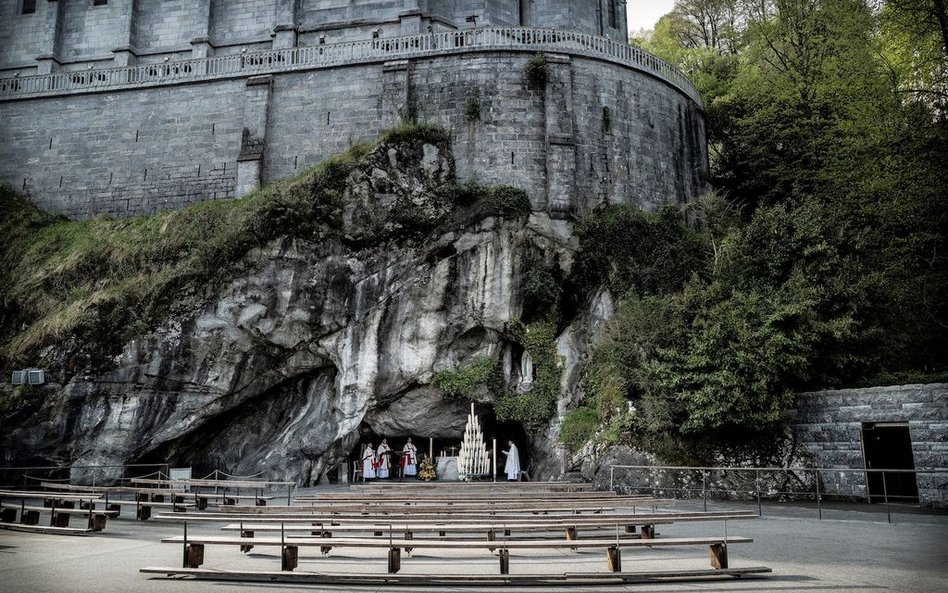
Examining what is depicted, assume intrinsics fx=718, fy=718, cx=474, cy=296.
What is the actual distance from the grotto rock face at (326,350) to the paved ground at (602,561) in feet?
33.8

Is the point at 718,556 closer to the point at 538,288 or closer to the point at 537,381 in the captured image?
the point at 537,381

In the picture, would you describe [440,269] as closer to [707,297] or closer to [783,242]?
[707,297]

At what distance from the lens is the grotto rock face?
22.5m

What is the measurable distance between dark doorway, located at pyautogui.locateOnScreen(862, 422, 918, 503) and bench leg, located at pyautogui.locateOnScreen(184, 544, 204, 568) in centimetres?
1462

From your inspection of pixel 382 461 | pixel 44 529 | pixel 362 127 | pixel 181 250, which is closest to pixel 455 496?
pixel 44 529

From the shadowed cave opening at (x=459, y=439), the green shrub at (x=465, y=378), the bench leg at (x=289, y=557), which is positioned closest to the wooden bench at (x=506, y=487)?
the bench leg at (x=289, y=557)

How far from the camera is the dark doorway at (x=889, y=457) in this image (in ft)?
54.0

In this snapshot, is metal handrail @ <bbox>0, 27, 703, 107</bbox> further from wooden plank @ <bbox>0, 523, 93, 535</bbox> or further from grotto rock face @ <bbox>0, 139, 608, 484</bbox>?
wooden plank @ <bbox>0, 523, 93, 535</bbox>

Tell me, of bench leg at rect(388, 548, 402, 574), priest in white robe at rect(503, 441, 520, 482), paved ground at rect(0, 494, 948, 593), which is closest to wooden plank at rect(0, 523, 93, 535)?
paved ground at rect(0, 494, 948, 593)

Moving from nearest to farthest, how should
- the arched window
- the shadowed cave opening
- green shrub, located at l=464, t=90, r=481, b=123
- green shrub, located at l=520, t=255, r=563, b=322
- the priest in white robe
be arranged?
1. the priest in white robe
2. green shrub, located at l=520, t=255, r=563, b=322
3. the shadowed cave opening
4. green shrub, located at l=464, t=90, r=481, b=123
5. the arched window

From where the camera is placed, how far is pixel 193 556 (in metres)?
8.29

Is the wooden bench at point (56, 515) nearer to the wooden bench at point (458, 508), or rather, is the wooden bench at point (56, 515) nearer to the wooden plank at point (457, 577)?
the wooden bench at point (458, 508)

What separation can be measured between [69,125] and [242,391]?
15214 mm

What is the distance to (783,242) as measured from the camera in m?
19.3
